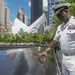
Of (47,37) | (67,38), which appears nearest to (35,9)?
(47,37)

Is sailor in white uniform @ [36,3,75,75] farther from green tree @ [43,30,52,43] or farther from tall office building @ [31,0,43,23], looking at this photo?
tall office building @ [31,0,43,23]

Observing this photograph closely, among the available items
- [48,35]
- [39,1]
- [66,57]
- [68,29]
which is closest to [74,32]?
[68,29]

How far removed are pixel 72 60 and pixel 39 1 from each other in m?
194

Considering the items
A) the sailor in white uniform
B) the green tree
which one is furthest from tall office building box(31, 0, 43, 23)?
the sailor in white uniform

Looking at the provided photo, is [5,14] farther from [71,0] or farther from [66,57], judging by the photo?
[66,57]

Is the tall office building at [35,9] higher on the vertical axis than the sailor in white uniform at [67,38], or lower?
higher

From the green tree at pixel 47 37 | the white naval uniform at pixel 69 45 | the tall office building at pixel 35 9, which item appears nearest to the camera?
the white naval uniform at pixel 69 45

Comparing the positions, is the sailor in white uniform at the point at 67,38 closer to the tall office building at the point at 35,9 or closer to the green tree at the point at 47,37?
the green tree at the point at 47,37

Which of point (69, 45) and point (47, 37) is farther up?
point (47, 37)

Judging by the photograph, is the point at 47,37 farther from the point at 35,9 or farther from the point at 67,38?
the point at 35,9

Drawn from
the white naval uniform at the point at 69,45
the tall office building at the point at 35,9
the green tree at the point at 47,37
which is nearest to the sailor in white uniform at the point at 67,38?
the white naval uniform at the point at 69,45

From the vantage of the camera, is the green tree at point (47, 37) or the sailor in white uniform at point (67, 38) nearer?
the sailor in white uniform at point (67, 38)

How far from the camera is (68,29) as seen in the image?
3.16 m

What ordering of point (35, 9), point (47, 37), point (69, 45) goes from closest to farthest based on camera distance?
point (69, 45) → point (47, 37) → point (35, 9)
